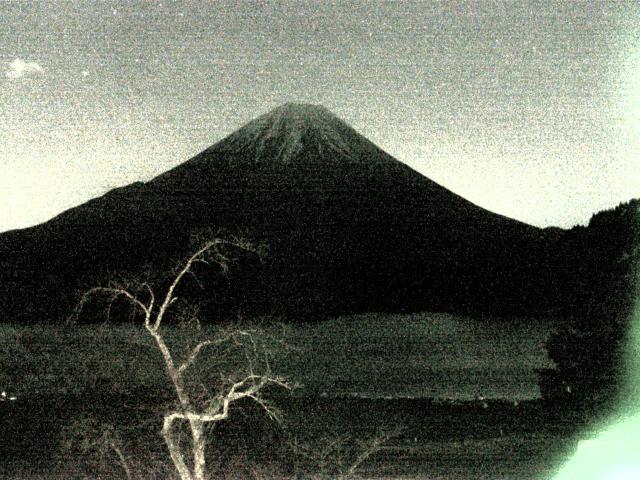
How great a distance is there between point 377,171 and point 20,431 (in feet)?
183

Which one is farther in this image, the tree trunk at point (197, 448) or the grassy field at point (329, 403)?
the grassy field at point (329, 403)

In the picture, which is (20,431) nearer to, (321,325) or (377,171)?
(321,325)

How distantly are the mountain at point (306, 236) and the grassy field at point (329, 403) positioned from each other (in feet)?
18.7

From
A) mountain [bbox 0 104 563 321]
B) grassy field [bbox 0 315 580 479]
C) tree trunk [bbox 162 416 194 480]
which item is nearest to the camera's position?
tree trunk [bbox 162 416 194 480]

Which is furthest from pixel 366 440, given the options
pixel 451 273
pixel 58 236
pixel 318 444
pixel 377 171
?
pixel 377 171

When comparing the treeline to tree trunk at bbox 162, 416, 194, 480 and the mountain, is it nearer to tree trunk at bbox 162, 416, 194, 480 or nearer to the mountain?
tree trunk at bbox 162, 416, 194, 480

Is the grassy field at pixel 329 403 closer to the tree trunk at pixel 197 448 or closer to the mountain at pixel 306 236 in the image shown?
the tree trunk at pixel 197 448

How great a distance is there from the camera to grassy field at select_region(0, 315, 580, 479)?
15.6 metres

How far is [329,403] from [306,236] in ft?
111

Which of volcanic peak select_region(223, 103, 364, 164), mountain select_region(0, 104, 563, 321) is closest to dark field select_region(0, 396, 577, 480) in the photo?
mountain select_region(0, 104, 563, 321)

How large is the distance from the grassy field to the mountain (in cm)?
570

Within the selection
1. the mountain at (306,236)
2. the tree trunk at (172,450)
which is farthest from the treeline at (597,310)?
the mountain at (306,236)

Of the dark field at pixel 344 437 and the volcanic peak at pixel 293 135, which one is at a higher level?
the volcanic peak at pixel 293 135

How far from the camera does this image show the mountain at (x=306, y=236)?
49250 millimetres
